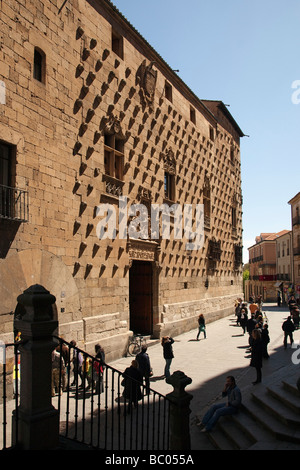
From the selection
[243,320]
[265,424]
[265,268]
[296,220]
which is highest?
[296,220]

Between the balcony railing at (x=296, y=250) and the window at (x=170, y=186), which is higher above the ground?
the window at (x=170, y=186)

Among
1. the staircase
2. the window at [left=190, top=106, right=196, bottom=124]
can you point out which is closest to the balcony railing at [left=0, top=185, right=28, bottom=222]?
the staircase

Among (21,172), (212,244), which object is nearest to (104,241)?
(21,172)

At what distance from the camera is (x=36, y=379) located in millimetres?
4520

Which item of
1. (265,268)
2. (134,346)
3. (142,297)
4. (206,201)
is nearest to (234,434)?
(134,346)

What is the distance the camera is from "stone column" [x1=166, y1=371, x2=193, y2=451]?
634 centimetres

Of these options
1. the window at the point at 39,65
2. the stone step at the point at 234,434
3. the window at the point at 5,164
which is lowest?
the stone step at the point at 234,434

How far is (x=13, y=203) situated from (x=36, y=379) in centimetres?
613

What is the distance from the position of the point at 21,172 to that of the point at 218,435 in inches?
295

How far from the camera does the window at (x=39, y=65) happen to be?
11.0m

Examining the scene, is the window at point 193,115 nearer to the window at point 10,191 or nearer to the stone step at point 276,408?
the window at point 10,191

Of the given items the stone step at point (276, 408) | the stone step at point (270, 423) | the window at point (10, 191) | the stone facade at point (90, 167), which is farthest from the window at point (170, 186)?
the stone step at point (270, 423)

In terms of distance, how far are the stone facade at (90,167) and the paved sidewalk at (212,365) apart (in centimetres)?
154

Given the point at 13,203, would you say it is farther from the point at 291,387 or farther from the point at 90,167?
the point at 291,387
